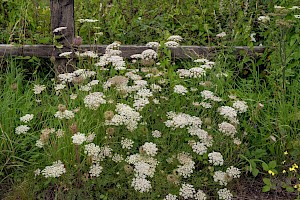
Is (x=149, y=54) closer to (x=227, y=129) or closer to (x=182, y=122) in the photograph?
(x=182, y=122)

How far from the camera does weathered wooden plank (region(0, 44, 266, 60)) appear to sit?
12.3 feet

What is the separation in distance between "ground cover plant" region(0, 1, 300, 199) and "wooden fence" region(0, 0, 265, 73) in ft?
0.99

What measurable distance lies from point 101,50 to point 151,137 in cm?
126

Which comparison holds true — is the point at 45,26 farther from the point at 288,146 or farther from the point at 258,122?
the point at 288,146

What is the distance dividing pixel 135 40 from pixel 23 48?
1.07 m

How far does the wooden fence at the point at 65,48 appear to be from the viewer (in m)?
3.64

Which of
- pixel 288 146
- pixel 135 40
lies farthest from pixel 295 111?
pixel 135 40

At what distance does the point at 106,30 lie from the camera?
420 cm

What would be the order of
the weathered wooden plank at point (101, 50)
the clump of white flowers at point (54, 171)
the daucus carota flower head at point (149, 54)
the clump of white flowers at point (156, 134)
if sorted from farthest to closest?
1. the weathered wooden plank at point (101, 50)
2. the daucus carota flower head at point (149, 54)
3. the clump of white flowers at point (156, 134)
4. the clump of white flowers at point (54, 171)

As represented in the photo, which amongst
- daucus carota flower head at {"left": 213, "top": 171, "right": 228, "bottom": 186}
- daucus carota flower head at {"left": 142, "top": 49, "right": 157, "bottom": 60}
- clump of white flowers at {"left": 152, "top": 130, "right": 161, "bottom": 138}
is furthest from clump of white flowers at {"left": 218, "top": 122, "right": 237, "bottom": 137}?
daucus carota flower head at {"left": 142, "top": 49, "right": 157, "bottom": 60}

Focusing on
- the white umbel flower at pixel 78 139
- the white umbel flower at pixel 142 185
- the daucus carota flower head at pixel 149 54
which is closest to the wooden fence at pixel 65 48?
the daucus carota flower head at pixel 149 54

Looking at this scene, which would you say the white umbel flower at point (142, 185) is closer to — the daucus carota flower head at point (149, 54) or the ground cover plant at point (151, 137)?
the ground cover plant at point (151, 137)

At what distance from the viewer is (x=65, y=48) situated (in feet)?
12.3

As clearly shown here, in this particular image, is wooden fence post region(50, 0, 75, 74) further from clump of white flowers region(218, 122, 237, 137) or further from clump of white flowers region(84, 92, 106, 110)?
clump of white flowers region(218, 122, 237, 137)
